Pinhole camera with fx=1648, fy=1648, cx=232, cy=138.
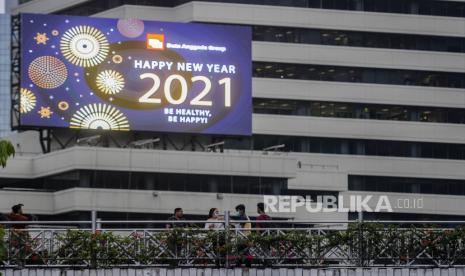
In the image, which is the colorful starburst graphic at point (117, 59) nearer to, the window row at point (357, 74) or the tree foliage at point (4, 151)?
the window row at point (357, 74)

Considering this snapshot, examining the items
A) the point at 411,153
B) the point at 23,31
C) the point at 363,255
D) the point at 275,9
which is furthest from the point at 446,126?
the point at 363,255

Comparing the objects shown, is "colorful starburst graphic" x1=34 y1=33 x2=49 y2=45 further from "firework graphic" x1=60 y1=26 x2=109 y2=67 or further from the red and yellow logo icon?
the red and yellow logo icon

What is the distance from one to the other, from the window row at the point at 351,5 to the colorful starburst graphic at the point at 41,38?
18454 millimetres

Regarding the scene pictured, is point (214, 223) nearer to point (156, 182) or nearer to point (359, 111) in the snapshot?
point (156, 182)

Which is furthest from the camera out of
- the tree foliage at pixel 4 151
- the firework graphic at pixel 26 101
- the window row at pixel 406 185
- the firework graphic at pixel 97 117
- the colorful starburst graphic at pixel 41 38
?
the window row at pixel 406 185

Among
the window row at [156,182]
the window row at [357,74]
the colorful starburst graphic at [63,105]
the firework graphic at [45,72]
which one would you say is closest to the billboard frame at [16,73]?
the firework graphic at [45,72]

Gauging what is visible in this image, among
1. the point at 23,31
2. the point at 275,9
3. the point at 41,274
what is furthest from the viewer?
the point at 275,9

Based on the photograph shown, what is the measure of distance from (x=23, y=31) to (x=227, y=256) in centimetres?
7008

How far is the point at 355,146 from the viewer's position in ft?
420

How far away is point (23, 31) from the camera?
10462cm

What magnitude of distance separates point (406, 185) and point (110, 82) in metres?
32.6

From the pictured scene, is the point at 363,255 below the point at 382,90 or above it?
below

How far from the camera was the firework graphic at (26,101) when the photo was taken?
339 ft

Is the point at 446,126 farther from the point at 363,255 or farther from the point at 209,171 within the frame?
the point at 363,255
